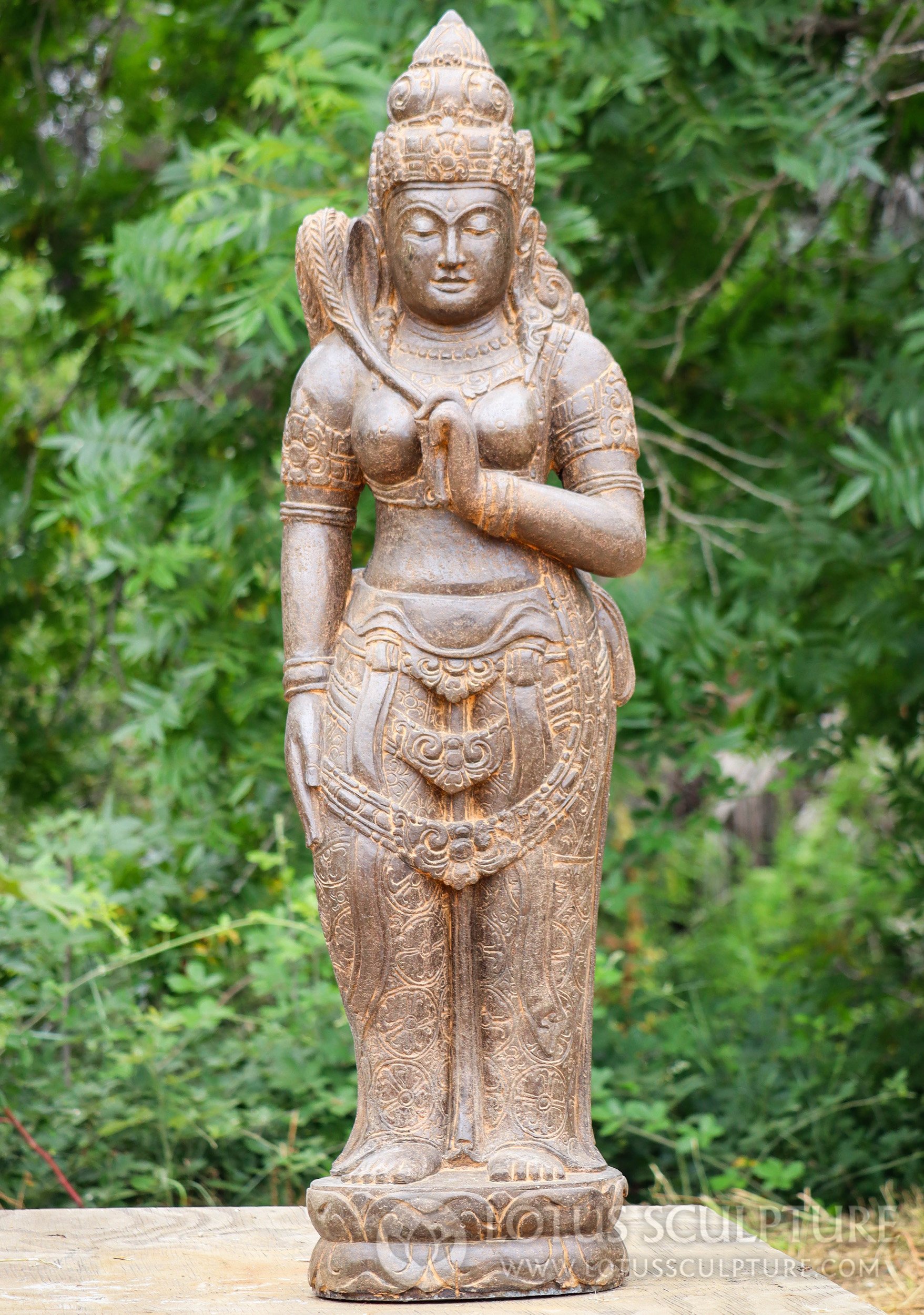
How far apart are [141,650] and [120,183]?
2.55 metres

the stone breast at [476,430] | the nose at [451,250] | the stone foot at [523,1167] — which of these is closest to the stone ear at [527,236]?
the nose at [451,250]

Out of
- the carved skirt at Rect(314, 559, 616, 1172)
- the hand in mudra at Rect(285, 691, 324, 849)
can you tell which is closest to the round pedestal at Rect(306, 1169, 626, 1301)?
the carved skirt at Rect(314, 559, 616, 1172)

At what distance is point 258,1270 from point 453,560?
171cm

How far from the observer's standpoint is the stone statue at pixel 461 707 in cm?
339

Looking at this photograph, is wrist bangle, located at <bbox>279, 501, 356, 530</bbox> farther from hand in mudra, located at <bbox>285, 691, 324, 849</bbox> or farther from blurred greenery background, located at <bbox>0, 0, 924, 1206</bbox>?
blurred greenery background, located at <bbox>0, 0, 924, 1206</bbox>

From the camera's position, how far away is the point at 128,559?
542cm

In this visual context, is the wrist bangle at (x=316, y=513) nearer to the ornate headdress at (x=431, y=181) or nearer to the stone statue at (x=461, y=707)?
the stone statue at (x=461, y=707)

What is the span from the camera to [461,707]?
345 centimetres

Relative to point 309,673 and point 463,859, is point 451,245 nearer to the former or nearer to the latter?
point 309,673

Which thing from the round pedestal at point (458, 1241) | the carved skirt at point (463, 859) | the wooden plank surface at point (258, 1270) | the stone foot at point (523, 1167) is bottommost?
the wooden plank surface at point (258, 1270)

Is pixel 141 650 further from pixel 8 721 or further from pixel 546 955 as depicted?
pixel 546 955

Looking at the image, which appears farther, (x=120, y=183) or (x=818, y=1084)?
(x=120, y=183)

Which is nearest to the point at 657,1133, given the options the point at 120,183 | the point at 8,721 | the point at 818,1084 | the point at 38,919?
the point at 818,1084

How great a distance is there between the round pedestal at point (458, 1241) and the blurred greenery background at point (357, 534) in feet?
5.61
